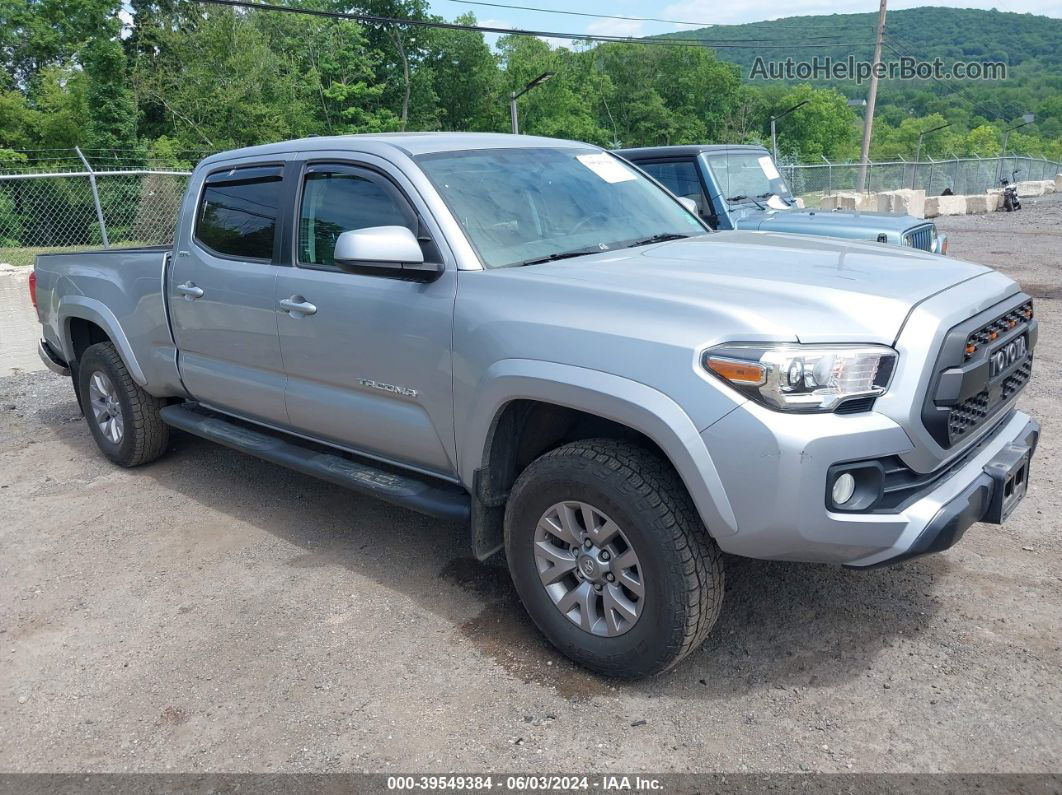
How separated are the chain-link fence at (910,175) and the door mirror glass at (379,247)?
82.1 feet

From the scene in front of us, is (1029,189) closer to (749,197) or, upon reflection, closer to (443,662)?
(749,197)

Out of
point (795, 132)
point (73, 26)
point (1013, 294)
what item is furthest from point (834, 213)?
point (795, 132)

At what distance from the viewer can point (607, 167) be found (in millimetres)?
4336

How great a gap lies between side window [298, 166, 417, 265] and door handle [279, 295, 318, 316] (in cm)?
19

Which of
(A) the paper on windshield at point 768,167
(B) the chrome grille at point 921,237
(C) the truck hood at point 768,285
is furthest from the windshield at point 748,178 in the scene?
(C) the truck hood at point 768,285

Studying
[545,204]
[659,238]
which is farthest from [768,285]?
[545,204]

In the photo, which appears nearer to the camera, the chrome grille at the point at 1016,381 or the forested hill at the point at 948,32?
→ the chrome grille at the point at 1016,381

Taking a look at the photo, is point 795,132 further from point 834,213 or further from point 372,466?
point 372,466

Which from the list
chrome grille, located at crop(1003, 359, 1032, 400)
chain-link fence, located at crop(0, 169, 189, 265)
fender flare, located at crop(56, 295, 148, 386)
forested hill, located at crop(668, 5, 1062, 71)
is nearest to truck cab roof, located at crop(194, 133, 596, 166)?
fender flare, located at crop(56, 295, 148, 386)

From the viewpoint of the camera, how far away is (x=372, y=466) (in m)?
4.07

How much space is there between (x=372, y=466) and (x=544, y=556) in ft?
3.88

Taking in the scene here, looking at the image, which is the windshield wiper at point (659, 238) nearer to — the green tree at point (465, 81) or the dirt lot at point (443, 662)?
the dirt lot at point (443, 662)

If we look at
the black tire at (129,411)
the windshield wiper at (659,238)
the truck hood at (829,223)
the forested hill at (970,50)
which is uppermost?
the forested hill at (970,50)

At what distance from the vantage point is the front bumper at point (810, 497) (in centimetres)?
256
